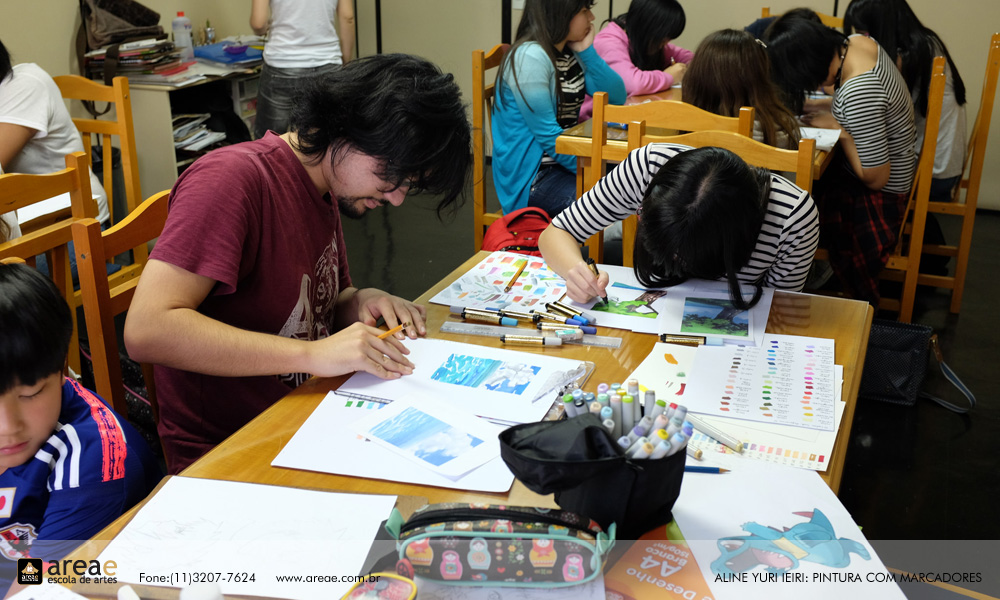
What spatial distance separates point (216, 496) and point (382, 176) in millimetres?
556

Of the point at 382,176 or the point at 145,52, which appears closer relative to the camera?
the point at 382,176

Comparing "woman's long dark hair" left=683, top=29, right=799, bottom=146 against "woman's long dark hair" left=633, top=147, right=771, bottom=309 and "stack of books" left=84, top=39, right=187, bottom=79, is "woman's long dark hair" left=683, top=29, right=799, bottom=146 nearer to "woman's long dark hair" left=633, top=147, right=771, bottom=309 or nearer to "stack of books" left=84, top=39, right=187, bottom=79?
"woman's long dark hair" left=633, top=147, right=771, bottom=309

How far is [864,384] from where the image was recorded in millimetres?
2451

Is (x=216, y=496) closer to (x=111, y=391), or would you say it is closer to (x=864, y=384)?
(x=111, y=391)

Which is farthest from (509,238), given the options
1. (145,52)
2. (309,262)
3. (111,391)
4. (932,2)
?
(932,2)

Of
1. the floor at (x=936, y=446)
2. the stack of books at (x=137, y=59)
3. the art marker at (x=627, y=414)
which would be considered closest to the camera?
the art marker at (x=627, y=414)

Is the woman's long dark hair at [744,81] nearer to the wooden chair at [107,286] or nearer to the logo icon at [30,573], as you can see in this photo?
the wooden chair at [107,286]

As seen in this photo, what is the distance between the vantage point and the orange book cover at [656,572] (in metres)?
0.80

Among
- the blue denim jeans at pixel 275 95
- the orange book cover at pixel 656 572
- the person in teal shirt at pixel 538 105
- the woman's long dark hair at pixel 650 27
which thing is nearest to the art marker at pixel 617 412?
the orange book cover at pixel 656 572

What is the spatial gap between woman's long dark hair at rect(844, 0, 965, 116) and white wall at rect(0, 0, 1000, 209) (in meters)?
1.43

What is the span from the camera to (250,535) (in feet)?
2.85

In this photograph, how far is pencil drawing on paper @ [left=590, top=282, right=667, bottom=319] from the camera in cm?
146

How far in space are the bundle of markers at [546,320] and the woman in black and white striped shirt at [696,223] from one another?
82mm

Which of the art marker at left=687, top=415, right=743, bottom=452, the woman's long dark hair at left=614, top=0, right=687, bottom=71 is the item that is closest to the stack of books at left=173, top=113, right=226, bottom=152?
the woman's long dark hair at left=614, top=0, right=687, bottom=71
